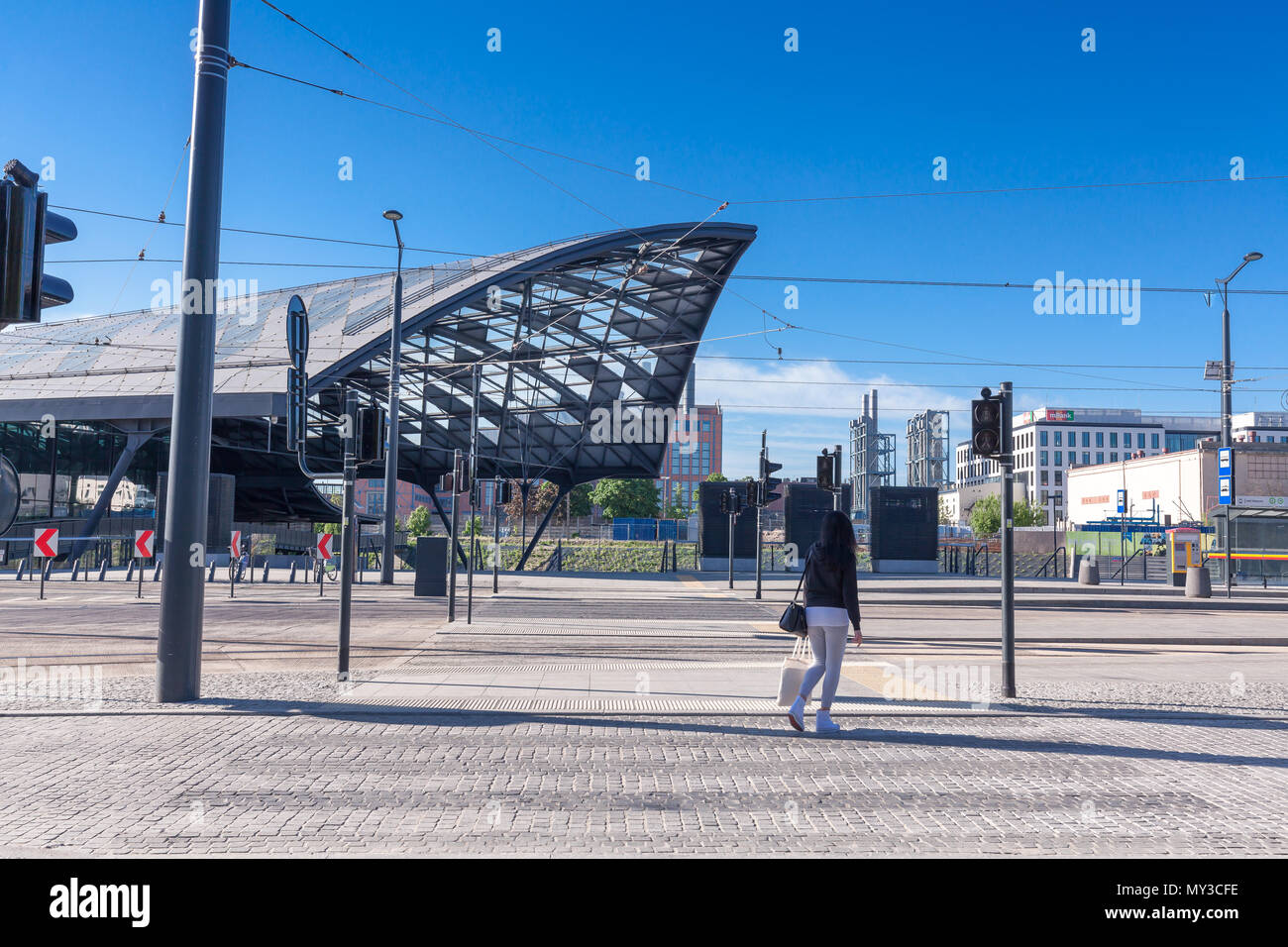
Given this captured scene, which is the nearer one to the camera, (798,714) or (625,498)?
(798,714)

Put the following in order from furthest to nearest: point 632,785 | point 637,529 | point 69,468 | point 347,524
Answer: point 637,529
point 69,468
point 347,524
point 632,785

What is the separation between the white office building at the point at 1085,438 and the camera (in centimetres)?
12138

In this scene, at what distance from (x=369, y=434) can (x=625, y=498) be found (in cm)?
11605

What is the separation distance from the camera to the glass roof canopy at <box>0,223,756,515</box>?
38.0m

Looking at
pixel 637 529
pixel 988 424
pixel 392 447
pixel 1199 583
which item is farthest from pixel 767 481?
pixel 637 529

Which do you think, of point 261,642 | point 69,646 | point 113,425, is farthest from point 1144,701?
point 113,425

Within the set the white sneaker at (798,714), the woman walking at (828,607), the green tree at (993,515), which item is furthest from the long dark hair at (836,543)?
the green tree at (993,515)

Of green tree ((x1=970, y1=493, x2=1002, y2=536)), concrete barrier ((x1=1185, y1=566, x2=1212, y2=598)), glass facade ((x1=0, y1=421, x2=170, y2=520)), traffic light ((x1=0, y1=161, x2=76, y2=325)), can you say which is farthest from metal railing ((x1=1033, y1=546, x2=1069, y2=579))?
green tree ((x1=970, y1=493, x2=1002, y2=536))

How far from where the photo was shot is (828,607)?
7418mm

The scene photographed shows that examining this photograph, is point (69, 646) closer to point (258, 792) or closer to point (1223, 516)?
point (258, 792)

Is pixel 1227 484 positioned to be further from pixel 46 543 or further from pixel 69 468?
pixel 69 468

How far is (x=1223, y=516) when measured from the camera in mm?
31938

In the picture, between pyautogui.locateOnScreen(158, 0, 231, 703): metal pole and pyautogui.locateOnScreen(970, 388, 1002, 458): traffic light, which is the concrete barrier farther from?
pyautogui.locateOnScreen(158, 0, 231, 703): metal pole

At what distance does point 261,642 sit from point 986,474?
439 ft
